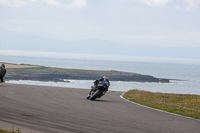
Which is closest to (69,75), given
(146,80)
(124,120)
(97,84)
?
(146,80)

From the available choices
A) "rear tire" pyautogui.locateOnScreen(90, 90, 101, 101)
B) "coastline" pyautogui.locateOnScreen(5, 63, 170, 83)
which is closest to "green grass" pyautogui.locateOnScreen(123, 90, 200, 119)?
"rear tire" pyautogui.locateOnScreen(90, 90, 101, 101)

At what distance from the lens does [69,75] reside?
147875mm

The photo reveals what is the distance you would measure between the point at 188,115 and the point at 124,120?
4515mm

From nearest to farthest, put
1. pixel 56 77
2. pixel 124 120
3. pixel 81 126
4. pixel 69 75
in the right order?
pixel 81 126
pixel 124 120
pixel 56 77
pixel 69 75

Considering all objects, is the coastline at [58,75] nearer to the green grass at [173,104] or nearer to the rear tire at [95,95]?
the green grass at [173,104]

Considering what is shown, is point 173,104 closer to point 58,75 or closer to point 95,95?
Result: point 95,95

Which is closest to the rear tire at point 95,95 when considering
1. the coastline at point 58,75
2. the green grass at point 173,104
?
the green grass at point 173,104

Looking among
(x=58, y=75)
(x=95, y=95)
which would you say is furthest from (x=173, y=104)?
(x=58, y=75)

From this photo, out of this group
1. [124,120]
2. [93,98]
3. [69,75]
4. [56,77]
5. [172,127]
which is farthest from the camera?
[69,75]

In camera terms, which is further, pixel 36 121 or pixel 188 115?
pixel 188 115

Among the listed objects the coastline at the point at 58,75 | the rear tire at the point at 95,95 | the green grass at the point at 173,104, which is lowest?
the green grass at the point at 173,104

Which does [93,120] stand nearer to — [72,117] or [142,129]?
[72,117]

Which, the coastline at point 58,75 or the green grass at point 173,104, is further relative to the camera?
the coastline at point 58,75

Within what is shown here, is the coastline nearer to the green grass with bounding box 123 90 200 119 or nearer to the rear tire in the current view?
the green grass with bounding box 123 90 200 119
